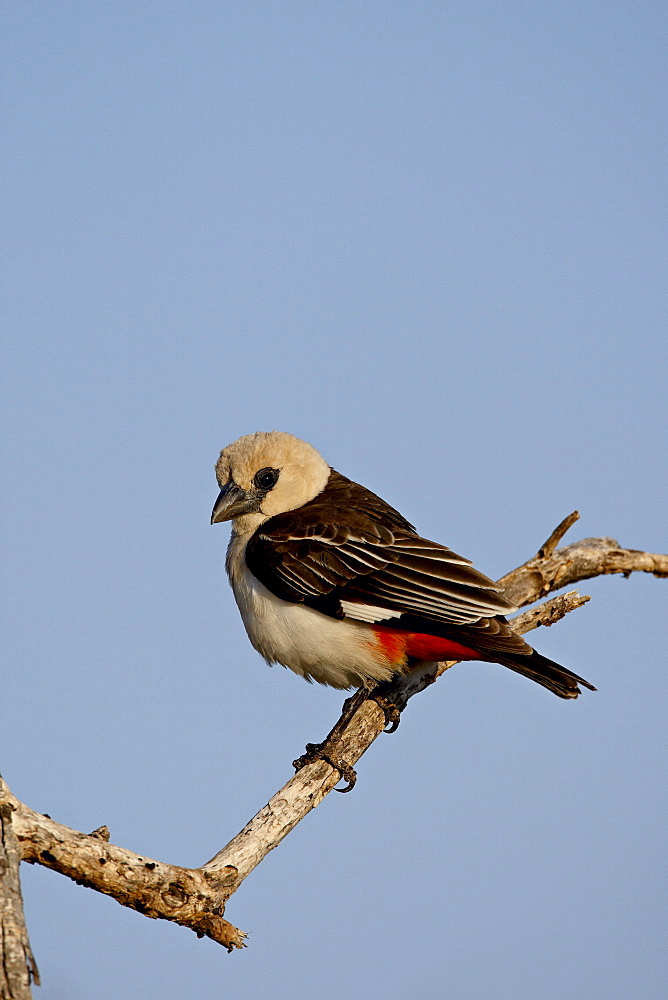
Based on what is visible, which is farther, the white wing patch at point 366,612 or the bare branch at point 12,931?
the white wing patch at point 366,612

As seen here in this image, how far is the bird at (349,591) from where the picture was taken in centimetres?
738

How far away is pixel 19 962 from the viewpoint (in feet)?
15.4

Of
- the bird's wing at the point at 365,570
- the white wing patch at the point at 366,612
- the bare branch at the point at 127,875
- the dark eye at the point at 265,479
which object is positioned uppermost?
the dark eye at the point at 265,479

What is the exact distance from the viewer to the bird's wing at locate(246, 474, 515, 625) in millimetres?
7570

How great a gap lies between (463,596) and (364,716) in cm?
135

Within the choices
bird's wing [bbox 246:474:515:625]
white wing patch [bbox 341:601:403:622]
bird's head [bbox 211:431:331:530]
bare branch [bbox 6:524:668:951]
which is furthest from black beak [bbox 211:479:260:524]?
bare branch [bbox 6:524:668:951]

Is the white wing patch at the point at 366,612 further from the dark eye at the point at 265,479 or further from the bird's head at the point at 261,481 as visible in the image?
the dark eye at the point at 265,479

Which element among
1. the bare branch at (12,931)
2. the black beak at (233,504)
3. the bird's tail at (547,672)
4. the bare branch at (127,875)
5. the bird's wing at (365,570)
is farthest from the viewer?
the black beak at (233,504)

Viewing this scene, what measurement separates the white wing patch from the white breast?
8cm

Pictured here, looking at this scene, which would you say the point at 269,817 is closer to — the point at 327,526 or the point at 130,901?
the point at 130,901

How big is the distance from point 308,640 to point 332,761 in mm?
925

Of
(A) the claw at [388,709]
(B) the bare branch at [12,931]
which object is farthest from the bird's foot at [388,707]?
(B) the bare branch at [12,931]

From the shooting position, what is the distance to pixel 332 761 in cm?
746

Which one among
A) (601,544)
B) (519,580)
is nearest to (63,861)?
(519,580)
